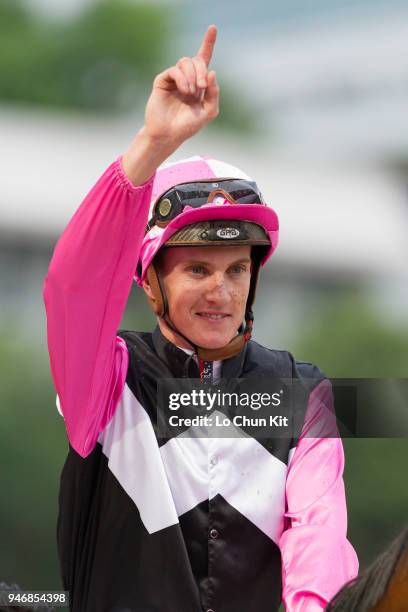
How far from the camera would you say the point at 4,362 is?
767 cm

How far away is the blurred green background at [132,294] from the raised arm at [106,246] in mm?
602

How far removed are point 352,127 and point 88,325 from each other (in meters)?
11.6

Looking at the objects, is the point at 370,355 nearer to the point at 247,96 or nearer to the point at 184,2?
the point at 247,96

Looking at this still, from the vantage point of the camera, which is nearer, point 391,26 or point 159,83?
point 159,83

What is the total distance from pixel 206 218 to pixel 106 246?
0.34m

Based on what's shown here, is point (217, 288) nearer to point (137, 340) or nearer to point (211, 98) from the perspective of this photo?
point (137, 340)

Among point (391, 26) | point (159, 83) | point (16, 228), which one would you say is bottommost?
point (159, 83)

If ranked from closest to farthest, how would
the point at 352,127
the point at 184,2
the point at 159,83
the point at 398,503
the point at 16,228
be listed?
1. the point at 159,83
2. the point at 398,503
3. the point at 16,228
4. the point at 352,127
5. the point at 184,2

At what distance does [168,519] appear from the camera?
222cm

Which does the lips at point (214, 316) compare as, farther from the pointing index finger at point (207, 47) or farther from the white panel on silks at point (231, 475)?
the pointing index finger at point (207, 47)

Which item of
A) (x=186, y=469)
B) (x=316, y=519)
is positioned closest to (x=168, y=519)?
(x=186, y=469)

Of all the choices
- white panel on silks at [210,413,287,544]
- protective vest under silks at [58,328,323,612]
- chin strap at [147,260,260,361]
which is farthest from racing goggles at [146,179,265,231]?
white panel on silks at [210,413,287,544]

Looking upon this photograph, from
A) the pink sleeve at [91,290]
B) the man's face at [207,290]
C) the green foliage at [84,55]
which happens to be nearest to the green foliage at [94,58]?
the green foliage at [84,55]

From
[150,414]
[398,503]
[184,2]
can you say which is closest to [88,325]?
[150,414]
